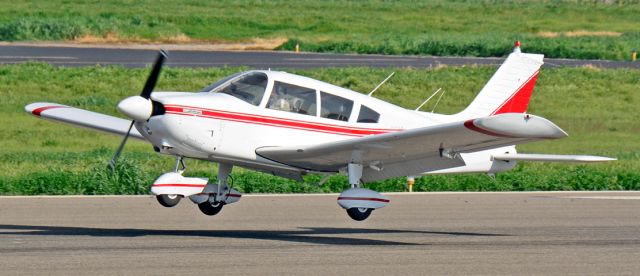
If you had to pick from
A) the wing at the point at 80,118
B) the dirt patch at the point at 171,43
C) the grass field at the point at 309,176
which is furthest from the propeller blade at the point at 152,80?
the dirt patch at the point at 171,43

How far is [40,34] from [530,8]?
39018 mm

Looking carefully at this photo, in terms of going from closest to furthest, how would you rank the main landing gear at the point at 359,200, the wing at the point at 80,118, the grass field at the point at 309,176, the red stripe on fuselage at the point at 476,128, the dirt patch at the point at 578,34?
the red stripe on fuselage at the point at 476,128, the main landing gear at the point at 359,200, the wing at the point at 80,118, the grass field at the point at 309,176, the dirt patch at the point at 578,34

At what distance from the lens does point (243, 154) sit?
51.2ft

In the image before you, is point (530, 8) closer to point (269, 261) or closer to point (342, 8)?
point (342, 8)

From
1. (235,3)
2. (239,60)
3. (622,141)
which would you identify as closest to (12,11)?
(235,3)

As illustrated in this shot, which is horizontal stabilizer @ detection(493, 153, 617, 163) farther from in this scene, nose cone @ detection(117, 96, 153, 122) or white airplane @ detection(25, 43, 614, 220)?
nose cone @ detection(117, 96, 153, 122)

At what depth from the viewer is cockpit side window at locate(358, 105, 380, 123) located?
16.4 m

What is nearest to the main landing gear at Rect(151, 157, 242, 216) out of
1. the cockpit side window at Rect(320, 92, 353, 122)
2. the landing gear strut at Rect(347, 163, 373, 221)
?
the cockpit side window at Rect(320, 92, 353, 122)

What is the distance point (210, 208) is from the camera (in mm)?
16797

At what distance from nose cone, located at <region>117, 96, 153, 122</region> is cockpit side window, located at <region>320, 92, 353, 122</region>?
2.52 m

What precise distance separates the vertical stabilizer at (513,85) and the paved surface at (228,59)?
79.4 ft

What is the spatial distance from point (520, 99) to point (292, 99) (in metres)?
3.59

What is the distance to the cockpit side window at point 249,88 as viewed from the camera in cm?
1562

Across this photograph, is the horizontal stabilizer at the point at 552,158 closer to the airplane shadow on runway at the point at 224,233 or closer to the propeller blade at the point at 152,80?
the airplane shadow on runway at the point at 224,233
